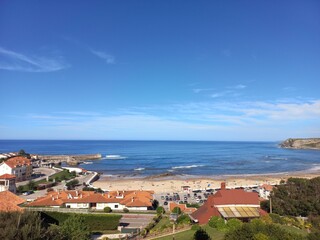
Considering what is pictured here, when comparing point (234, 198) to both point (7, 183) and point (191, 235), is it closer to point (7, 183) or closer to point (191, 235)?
point (191, 235)

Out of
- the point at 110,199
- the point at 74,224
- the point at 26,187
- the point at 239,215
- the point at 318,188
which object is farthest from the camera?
the point at 26,187

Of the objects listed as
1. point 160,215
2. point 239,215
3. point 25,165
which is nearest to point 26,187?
point 25,165

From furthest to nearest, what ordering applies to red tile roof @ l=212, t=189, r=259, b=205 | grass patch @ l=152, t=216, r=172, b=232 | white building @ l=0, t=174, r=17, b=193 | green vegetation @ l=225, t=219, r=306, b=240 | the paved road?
white building @ l=0, t=174, r=17, b=193
the paved road
red tile roof @ l=212, t=189, r=259, b=205
grass patch @ l=152, t=216, r=172, b=232
green vegetation @ l=225, t=219, r=306, b=240

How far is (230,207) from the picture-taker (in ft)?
87.1

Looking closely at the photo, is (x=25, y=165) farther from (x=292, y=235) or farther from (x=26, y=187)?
(x=292, y=235)

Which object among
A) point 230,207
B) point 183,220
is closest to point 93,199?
point 183,220

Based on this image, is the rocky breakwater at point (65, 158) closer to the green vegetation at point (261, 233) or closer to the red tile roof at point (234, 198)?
the red tile roof at point (234, 198)

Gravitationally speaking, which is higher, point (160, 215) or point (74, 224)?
point (74, 224)

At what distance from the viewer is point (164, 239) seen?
21266 mm

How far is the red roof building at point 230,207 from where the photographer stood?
25102 millimetres

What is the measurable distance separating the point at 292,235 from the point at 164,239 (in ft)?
32.0

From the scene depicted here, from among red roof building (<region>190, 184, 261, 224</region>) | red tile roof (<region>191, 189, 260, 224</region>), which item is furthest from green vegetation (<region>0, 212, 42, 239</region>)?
red tile roof (<region>191, 189, 260, 224</region>)

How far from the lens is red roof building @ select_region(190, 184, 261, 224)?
988 inches

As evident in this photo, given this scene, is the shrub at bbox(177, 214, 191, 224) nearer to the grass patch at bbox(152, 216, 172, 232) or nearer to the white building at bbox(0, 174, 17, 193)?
the grass patch at bbox(152, 216, 172, 232)
